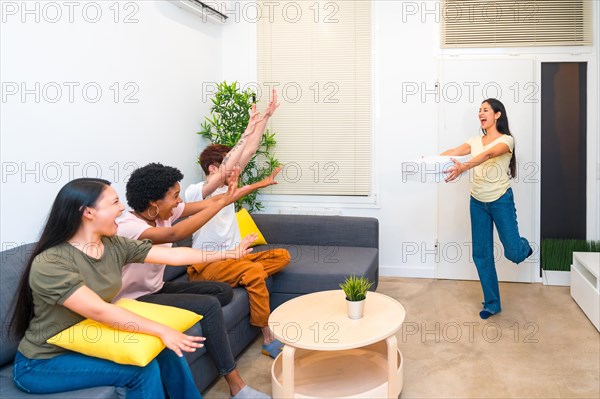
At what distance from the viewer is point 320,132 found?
5406 mm

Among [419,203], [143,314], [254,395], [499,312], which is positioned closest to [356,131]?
[419,203]

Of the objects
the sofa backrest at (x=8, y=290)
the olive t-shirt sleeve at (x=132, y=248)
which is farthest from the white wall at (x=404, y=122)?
the sofa backrest at (x=8, y=290)

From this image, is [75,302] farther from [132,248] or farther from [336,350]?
[336,350]

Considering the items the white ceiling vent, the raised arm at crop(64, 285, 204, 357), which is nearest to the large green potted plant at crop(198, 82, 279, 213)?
the white ceiling vent

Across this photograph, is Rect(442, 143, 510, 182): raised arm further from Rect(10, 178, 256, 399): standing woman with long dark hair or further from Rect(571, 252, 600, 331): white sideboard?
Rect(10, 178, 256, 399): standing woman with long dark hair

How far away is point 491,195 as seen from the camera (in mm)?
4121

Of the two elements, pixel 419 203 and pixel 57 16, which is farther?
pixel 419 203

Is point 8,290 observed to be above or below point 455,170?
below

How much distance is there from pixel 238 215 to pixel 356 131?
153 cm

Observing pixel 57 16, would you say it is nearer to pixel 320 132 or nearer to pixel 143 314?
pixel 143 314

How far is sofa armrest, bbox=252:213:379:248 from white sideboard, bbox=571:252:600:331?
157 centimetres

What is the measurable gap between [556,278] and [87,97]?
4131 mm

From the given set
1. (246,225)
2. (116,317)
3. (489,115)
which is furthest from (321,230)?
(116,317)

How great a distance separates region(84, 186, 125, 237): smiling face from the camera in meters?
2.20
